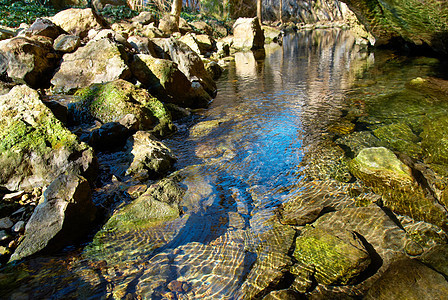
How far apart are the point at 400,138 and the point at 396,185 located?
1912 mm

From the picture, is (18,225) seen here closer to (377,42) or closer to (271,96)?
(271,96)

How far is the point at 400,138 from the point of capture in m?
4.66

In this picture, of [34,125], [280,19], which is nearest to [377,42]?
[34,125]

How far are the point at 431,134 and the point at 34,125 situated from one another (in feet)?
21.1

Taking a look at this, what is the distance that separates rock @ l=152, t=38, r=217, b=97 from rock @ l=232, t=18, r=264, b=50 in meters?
15.4

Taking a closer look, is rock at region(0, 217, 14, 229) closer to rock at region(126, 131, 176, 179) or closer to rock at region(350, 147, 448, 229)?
rock at region(126, 131, 176, 179)

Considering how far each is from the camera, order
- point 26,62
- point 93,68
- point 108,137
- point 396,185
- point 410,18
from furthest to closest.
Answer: point 410,18, point 93,68, point 26,62, point 108,137, point 396,185

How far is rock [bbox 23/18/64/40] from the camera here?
793 centimetres

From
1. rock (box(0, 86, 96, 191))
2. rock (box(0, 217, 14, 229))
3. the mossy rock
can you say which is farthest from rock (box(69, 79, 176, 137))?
the mossy rock

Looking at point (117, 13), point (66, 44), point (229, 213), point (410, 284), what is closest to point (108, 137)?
point (229, 213)

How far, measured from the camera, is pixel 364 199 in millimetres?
3246

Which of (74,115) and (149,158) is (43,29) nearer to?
(74,115)

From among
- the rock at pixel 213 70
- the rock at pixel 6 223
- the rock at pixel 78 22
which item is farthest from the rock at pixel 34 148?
the rock at pixel 213 70

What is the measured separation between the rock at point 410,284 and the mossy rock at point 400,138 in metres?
2.42
